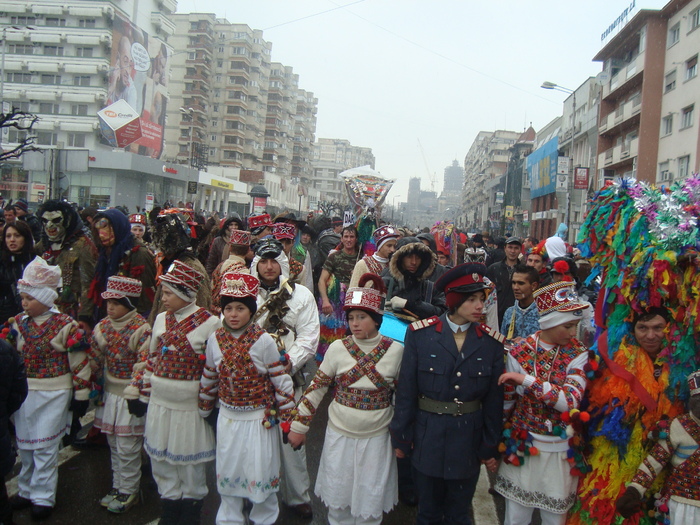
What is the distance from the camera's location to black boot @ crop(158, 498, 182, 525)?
3.70 m

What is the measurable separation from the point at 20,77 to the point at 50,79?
9.87 ft

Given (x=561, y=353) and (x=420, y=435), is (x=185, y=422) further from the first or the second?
(x=561, y=353)

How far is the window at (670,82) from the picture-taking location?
96.7 ft

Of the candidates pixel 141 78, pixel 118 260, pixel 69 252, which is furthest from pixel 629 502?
pixel 141 78

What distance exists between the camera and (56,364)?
4133 mm

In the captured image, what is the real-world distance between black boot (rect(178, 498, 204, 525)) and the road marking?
2.08 metres

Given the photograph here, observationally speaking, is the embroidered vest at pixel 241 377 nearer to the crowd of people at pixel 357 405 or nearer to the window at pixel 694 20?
the crowd of people at pixel 357 405

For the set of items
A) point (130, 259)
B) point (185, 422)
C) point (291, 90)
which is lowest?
point (185, 422)

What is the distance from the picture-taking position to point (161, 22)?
58781 mm

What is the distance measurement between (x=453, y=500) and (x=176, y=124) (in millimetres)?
78450

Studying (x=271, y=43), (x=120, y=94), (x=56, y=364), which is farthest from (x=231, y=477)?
(x=271, y=43)

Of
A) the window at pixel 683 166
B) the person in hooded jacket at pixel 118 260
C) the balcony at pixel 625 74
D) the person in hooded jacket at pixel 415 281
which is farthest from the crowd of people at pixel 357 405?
the balcony at pixel 625 74

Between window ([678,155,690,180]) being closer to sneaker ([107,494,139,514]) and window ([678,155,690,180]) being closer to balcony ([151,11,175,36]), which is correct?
sneaker ([107,494,139,514])

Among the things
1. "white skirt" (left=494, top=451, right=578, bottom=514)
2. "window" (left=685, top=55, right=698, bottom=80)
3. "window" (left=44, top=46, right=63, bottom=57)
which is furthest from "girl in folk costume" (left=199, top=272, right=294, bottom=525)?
"window" (left=44, top=46, right=63, bottom=57)
